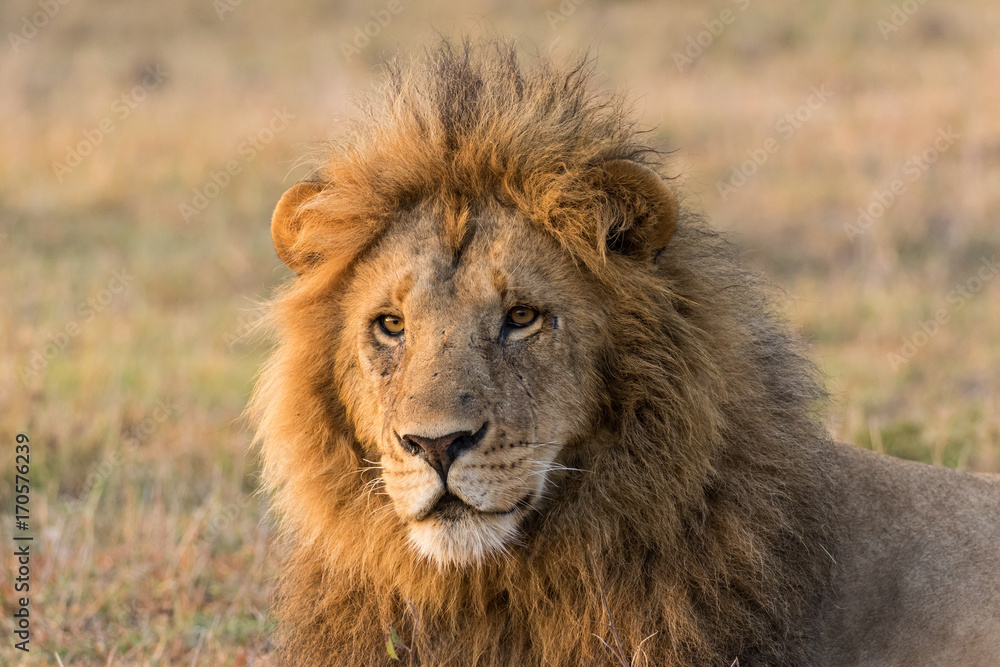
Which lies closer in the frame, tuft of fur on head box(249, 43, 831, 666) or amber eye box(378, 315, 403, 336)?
tuft of fur on head box(249, 43, 831, 666)

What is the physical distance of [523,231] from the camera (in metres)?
3.28

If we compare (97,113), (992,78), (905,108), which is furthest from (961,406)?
(97,113)

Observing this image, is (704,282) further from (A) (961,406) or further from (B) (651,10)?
(B) (651,10)

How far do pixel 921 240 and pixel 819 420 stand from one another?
9094mm

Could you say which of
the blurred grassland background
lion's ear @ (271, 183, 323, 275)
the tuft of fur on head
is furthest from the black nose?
the blurred grassland background

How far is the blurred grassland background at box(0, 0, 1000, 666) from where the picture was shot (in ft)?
18.9

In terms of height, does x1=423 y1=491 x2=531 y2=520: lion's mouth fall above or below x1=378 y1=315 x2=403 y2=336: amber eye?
below

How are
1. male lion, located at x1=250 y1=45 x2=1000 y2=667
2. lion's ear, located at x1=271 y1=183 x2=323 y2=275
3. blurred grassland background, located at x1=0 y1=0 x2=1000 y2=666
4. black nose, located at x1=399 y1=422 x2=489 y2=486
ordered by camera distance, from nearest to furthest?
1. black nose, located at x1=399 y1=422 x2=489 y2=486
2. male lion, located at x1=250 y1=45 x2=1000 y2=667
3. lion's ear, located at x1=271 y1=183 x2=323 y2=275
4. blurred grassland background, located at x1=0 y1=0 x2=1000 y2=666

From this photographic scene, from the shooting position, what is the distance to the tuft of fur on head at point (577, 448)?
3.19 meters

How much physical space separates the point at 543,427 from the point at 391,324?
1.87ft

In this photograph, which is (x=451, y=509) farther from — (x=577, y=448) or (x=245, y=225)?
(x=245, y=225)

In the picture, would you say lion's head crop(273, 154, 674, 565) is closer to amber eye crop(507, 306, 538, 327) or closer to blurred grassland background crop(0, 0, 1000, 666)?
amber eye crop(507, 306, 538, 327)

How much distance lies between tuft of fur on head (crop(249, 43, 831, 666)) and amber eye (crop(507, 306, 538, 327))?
214 millimetres

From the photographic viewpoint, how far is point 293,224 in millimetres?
3607
